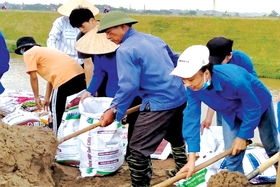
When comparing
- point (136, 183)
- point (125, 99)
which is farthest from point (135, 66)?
point (136, 183)

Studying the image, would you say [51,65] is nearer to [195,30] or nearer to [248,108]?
[248,108]

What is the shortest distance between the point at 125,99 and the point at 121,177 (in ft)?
3.86

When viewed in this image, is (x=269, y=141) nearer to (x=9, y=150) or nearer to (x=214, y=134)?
(x=214, y=134)

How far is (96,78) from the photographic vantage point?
14.5 ft

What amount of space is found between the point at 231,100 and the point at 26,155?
1.65 m

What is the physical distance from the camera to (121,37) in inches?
141

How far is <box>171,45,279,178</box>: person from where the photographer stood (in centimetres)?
290

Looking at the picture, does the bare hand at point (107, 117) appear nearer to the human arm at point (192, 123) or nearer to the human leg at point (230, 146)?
the human arm at point (192, 123)

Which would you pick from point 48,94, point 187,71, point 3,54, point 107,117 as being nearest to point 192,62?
point 187,71

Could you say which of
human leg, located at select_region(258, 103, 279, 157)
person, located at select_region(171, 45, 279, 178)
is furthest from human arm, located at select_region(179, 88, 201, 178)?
human leg, located at select_region(258, 103, 279, 157)

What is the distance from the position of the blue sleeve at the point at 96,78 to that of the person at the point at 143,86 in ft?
2.66

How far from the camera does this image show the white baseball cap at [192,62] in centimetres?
281

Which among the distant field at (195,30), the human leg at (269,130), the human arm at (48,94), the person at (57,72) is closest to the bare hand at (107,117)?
the person at (57,72)

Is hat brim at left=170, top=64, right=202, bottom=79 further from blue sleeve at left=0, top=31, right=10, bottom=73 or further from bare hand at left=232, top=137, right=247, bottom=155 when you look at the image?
blue sleeve at left=0, top=31, right=10, bottom=73
